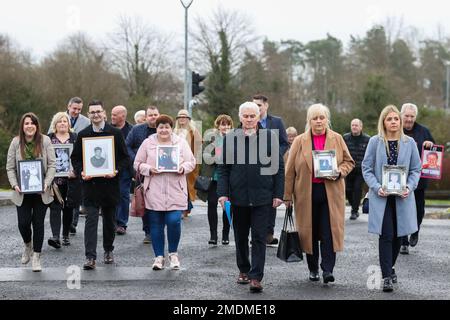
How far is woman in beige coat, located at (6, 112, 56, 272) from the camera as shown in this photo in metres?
9.70

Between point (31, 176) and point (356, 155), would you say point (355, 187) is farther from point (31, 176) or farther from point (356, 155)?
point (31, 176)

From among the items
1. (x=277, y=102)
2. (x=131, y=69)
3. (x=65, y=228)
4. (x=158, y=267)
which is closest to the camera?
(x=158, y=267)

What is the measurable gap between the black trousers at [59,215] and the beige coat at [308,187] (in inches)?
155

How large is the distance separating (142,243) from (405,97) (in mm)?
39054

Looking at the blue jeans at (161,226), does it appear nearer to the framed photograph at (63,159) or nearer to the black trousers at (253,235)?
the black trousers at (253,235)

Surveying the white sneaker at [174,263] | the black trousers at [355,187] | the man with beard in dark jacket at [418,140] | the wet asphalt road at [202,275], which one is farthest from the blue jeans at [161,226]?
the black trousers at [355,187]

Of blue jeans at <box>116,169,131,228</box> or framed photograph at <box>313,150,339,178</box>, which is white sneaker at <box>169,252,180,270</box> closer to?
framed photograph at <box>313,150,339,178</box>

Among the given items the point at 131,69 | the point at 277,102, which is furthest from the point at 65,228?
the point at 131,69

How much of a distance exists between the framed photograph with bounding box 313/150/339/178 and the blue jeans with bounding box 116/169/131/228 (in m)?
4.93

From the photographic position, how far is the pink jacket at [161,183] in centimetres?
963

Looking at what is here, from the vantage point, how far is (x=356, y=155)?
15945mm

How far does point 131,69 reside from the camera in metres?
55.6

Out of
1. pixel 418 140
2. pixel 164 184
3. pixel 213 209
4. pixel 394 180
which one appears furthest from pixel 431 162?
pixel 164 184
